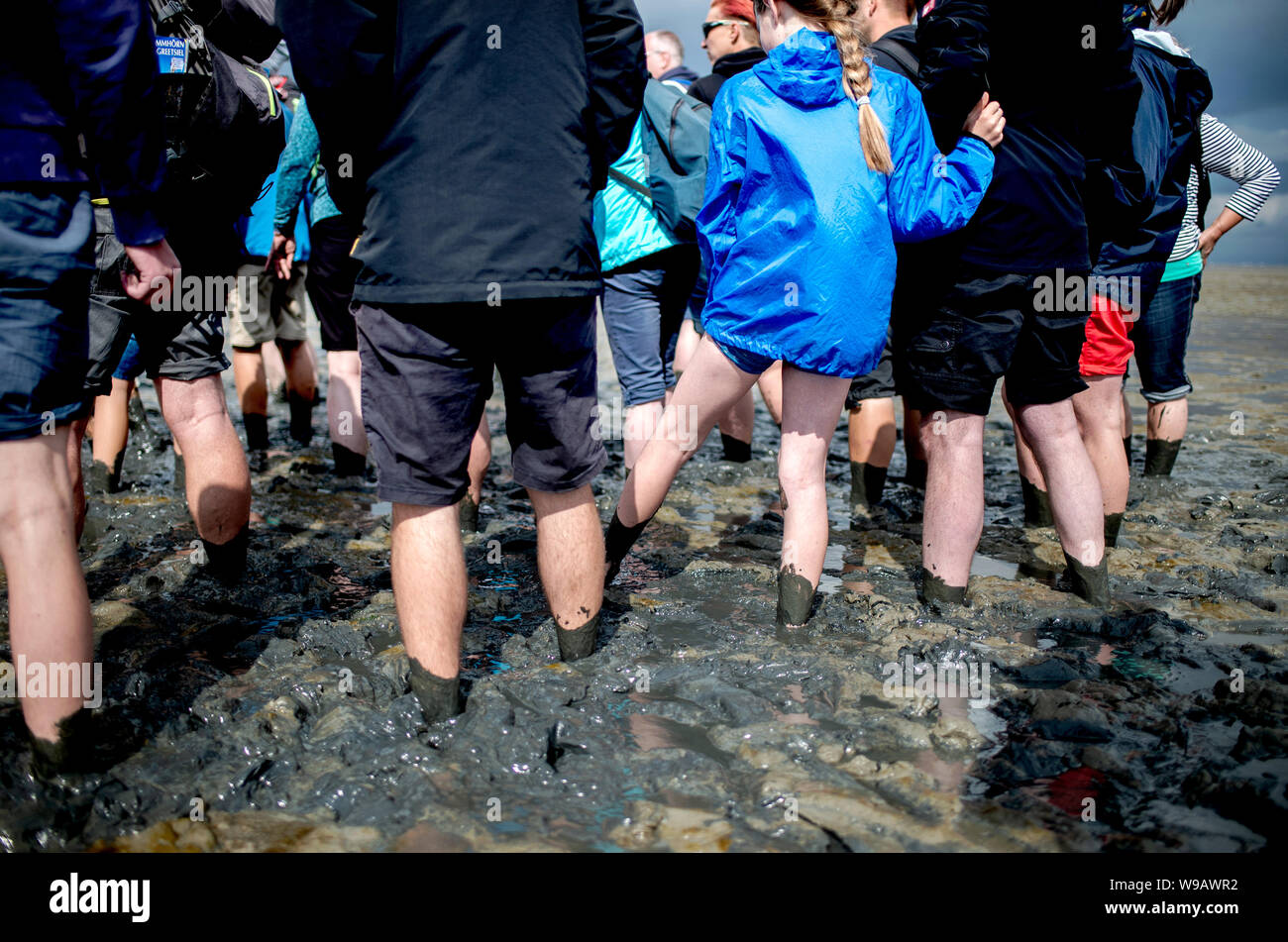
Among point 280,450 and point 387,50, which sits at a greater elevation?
point 387,50

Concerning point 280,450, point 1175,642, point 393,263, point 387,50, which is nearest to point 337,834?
point 393,263

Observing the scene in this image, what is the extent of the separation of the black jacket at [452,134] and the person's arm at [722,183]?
0.73 meters

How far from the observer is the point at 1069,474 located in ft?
11.5

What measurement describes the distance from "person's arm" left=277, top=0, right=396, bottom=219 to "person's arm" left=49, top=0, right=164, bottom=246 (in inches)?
13.9

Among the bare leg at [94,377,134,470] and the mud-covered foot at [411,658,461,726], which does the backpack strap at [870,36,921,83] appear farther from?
the bare leg at [94,377,134,470]

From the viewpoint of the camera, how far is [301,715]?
8.91 ft

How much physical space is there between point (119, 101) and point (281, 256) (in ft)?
12.1

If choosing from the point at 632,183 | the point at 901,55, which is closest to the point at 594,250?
the point at 632,183

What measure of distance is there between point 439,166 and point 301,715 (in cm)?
154

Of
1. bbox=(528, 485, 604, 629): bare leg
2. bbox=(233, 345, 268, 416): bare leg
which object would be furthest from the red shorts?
bbox=(233, 345, 268, 416): bare leg

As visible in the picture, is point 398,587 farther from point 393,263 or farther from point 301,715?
point 393,263

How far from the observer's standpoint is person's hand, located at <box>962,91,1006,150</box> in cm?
312

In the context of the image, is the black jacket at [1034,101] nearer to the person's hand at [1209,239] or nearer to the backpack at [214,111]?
the backpack at [214,111]
